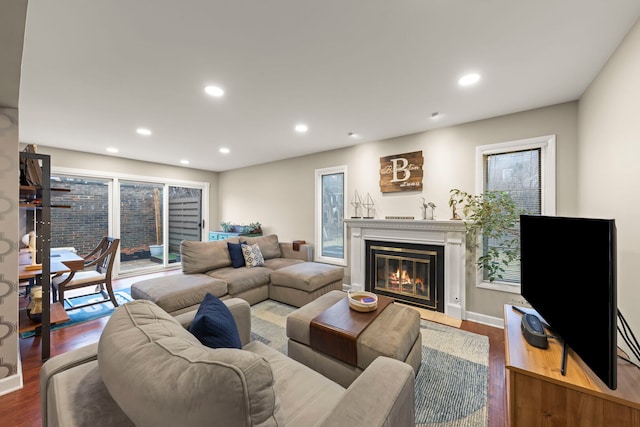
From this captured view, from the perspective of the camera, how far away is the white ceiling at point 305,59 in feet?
4.59

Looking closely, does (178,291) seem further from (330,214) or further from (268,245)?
(330,214)

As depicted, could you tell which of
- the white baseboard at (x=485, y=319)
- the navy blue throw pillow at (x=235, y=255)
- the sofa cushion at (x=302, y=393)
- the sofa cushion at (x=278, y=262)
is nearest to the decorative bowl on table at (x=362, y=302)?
the sofa cushion at (x=302, y=393)

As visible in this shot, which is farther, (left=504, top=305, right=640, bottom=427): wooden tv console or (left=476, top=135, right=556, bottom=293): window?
(left=476, top=135, right=556, bottom=293): window

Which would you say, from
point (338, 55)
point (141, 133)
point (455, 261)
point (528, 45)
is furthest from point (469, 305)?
point (141, 133)

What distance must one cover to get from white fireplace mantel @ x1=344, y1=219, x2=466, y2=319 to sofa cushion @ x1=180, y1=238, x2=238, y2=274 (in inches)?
81.3

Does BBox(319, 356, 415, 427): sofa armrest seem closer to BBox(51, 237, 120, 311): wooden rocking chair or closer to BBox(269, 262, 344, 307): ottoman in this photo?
BBox(269, 262, 344, 307): ottoman

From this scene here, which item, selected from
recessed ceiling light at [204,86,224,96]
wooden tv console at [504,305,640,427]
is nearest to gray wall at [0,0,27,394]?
recessed ceiling light at [204,86,224,96]

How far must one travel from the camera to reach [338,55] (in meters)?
1.78

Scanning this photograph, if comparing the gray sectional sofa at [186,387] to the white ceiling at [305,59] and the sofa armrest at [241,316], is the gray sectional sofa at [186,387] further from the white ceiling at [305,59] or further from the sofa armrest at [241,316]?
the white ceiling at [305,59]

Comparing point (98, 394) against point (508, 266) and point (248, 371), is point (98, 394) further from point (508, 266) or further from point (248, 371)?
Answer: point (508, 266)

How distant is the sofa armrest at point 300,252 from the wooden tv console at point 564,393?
3.25m

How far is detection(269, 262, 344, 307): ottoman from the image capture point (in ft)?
10.7

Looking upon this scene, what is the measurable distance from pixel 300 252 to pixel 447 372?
2.83m

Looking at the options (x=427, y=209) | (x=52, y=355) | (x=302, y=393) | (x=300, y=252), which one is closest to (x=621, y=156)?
(x=427, y=209)
